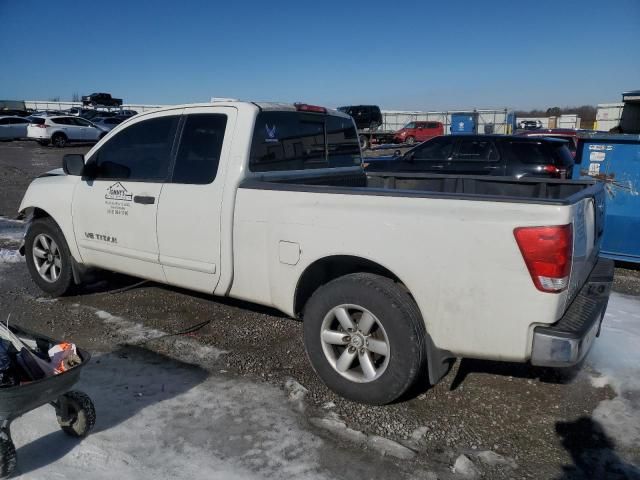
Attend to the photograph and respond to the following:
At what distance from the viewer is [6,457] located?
2.45 m

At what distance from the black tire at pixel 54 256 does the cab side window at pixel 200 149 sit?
1.70 metres

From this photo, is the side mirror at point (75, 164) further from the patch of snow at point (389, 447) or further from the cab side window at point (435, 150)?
the cab side window at point (435, 150)

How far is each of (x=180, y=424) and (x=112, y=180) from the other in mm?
2407

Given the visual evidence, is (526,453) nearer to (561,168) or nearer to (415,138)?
(561,168)

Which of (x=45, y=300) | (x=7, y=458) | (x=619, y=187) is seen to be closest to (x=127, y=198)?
(x=45, y=300)

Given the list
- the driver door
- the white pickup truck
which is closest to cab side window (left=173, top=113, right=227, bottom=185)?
the white pickup truck

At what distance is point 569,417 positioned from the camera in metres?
3.16

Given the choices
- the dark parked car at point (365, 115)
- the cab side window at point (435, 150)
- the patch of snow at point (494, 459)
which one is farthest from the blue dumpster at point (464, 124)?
the patch of snow at point (494, 459)

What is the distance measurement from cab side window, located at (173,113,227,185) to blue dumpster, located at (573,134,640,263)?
16.4 feet

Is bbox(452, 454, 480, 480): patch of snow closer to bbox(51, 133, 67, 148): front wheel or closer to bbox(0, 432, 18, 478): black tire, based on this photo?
bbox(0, 432, 18, 478): black tire

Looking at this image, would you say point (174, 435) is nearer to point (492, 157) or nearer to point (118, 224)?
point (118, 224)

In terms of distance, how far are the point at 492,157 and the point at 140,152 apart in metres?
6.98

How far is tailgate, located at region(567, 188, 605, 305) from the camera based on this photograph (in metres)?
2.73

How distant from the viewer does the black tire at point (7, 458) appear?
2439 millimetres
